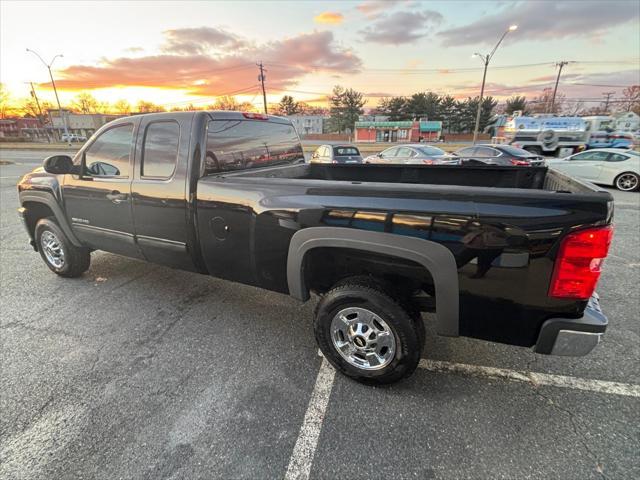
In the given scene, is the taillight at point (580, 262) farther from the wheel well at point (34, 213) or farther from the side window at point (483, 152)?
the side window at point (483, 152)

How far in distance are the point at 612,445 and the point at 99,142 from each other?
4.96m

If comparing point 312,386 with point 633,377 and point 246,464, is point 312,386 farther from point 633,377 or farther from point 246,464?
point 633,377

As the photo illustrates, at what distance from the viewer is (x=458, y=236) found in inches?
73.5

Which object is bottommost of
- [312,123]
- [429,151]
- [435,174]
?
[429,151]

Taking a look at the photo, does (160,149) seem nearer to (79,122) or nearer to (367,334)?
(367,334)

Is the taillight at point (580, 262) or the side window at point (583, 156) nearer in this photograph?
the taillight at point (580, 262)

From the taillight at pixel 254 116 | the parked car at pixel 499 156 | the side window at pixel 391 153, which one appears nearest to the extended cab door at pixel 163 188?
the taillight at pixel 254 116

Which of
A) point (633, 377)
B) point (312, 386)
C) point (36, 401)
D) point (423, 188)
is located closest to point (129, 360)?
point (36, 401)

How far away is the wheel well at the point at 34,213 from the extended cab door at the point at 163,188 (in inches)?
74.2

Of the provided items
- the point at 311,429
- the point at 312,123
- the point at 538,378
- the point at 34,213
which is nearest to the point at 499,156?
the point at 538,378

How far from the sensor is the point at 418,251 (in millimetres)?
1962

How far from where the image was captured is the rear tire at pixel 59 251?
4.05 metres

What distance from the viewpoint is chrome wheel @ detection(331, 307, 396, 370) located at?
91.1 inches

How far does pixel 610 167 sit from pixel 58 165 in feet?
49.3
